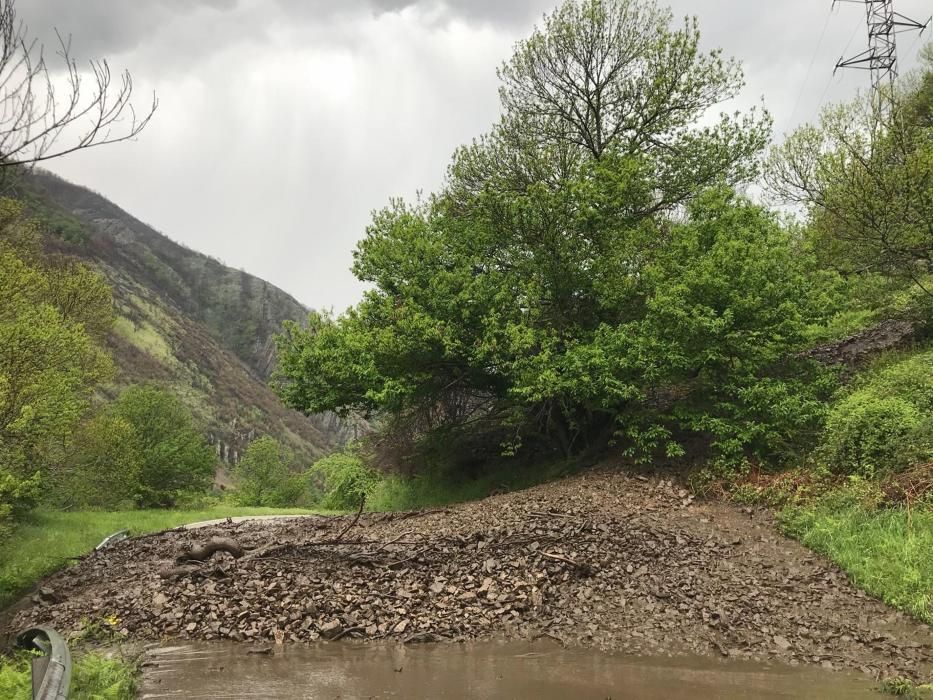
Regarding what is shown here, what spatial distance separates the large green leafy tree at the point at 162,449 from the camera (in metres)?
28.8

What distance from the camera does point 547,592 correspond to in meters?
8.24

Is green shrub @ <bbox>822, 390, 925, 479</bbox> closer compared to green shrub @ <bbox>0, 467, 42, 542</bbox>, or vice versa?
green shrub @ <bbox>822, 390, 925, 479</bbox>

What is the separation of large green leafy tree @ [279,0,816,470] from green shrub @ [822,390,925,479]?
1.08 meters

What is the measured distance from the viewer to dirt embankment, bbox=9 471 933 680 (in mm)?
6980

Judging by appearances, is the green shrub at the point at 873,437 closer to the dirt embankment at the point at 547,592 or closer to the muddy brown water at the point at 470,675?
the dirt embankment at the point at 547,592

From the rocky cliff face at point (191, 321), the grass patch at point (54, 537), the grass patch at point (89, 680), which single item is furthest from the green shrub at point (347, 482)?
the grass patch at point (89, 680)

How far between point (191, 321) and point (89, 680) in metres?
119

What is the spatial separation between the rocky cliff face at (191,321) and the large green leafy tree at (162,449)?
289 inches

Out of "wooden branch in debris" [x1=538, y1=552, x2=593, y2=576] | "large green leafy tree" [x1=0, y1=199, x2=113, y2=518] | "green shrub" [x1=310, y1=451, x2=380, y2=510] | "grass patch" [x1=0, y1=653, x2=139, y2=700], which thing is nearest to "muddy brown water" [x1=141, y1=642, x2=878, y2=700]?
"grass patch" [x1=0, y1=653, x2=139, y2=700]

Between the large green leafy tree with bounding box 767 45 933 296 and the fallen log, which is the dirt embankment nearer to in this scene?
the fallen log

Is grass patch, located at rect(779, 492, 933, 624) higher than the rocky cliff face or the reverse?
the reverse

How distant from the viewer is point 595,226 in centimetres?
1596

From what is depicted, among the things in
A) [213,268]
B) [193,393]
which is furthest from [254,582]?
[213,268]

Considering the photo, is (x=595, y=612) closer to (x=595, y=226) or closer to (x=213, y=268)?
(x=595, y=226)
